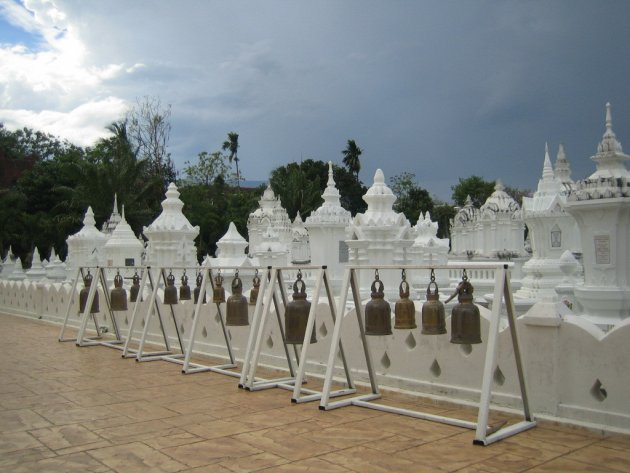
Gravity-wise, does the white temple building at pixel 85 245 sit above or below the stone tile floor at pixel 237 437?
above

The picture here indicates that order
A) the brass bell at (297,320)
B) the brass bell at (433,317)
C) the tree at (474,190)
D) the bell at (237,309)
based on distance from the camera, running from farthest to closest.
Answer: the tree at (474,190) → the bell at (237,309) → the brass bell at (297,320) → the brass bell at (433,317)

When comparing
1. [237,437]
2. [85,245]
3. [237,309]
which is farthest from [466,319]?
[85,245]

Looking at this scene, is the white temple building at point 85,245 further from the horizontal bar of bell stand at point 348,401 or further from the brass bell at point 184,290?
the horizontal bar of bell stand at point 348,401

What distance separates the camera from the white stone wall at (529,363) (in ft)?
18.9

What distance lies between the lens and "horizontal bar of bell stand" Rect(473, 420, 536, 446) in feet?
17.9

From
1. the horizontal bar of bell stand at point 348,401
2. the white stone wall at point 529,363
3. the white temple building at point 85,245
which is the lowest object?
the horizontal bar of bell stand at point 348,401

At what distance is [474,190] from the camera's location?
6912 centimetres

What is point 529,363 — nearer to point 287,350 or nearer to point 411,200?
point 287,350

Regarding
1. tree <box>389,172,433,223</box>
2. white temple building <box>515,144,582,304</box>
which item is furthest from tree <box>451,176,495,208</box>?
white temple building <box>515,144,582,304</box>

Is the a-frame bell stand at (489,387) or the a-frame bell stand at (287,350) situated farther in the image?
the a-frame bell stand at (287,350)

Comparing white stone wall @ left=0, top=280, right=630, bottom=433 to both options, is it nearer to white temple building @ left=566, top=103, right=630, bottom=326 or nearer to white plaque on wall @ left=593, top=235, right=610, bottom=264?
white temple building @ left=566, top=103, right=630, bottom=326

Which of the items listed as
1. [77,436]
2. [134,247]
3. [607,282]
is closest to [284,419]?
[77,436]

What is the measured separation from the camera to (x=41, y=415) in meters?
6.96

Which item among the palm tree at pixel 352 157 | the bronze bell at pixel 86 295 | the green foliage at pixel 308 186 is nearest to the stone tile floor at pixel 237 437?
the bronze bell at pixel 86 295
